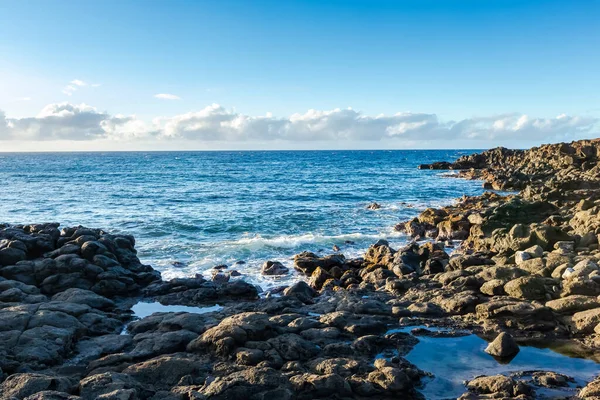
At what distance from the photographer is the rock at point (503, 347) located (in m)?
12.4

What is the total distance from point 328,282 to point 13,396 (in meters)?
13.9

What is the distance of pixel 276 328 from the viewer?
43.8 feet

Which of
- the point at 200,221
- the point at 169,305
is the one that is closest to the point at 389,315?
the point at 169,305

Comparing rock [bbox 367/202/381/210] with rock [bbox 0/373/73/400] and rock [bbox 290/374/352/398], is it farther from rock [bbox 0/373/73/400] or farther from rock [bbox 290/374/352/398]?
rock [bbox 0/373/73/400]

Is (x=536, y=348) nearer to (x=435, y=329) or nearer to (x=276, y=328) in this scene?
(x=435, y=329)

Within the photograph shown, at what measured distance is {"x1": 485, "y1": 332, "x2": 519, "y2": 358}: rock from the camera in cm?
1239

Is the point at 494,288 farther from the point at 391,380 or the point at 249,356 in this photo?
the point at 249,356

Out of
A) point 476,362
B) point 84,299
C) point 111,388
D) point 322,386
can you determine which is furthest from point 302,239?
point 111,388

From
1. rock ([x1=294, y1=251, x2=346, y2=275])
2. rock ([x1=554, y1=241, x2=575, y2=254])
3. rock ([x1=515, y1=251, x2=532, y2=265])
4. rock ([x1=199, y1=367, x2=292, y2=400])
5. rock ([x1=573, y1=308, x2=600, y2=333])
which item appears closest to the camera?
rock ([x1=199, y1=367, x2=292, y2=400])

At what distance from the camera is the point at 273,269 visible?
23.6 metres

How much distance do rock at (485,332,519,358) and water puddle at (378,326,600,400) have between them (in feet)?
0.51

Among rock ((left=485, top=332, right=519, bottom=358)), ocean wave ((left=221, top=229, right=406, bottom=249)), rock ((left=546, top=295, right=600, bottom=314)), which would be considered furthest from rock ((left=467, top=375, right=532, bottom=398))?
ocean wave ((left=221, top=229, right=406, bottom=249))

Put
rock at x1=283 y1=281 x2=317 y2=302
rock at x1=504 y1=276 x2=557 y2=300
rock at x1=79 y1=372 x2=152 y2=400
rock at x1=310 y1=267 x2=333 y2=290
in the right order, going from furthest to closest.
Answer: rock at x1=310 y1=267 x2=333 y2=290, rock at x1=283 y1=281 x2=317 y2=302, rock at x1=504 y1=276 x2=557 y2=300, rock at x1=79 y1=372 x2=152 y2=400

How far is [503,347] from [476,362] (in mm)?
977
